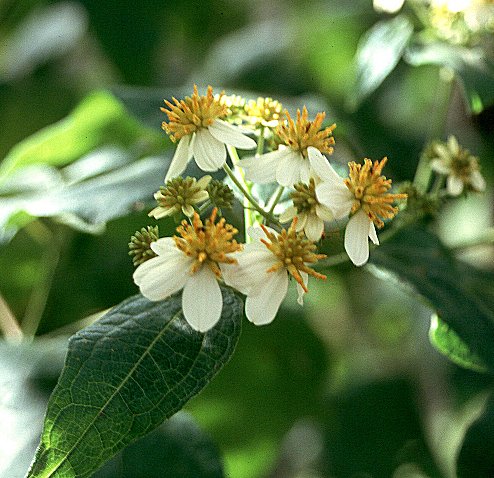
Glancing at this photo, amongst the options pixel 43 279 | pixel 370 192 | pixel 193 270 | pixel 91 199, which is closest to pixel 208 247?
pixel 193 270

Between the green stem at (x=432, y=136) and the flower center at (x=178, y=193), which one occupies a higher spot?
the flower center at (x=178, y=193)

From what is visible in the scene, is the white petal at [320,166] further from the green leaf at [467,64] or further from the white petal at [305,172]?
the green leaf at [467,64]

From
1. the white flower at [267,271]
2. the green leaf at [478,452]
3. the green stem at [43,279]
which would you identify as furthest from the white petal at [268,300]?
the green stem at [43,279]

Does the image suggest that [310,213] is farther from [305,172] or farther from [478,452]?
[478,452]

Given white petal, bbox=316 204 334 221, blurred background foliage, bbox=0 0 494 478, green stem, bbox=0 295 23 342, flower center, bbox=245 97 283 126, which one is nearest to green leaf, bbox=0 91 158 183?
blurred background foliage, bbox=0 0 494 478

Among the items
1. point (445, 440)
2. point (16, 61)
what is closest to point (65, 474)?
point (445, 440)

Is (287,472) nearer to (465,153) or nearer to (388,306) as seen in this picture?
(388,306)

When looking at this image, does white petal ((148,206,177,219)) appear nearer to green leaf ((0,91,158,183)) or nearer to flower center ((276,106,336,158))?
flower center ((276,106,336,158))
